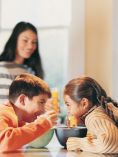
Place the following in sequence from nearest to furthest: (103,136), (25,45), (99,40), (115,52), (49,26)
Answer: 1. (103,136)
2. (25,45)
3. (115,52)
4. (99,40)
5. (49,26)

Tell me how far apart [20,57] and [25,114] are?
63cm

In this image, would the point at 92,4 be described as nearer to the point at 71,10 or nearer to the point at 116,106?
the point at 71,10

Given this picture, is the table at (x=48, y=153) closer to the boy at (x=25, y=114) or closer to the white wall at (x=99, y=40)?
the boy at (x=25, y=114)

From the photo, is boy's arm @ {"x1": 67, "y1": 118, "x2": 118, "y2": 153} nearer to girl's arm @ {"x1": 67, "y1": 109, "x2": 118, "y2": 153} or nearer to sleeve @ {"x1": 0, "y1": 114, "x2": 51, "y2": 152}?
girl's arm @ {"x1": 67, "y1": 109, "x2": 118, "y2": 153}

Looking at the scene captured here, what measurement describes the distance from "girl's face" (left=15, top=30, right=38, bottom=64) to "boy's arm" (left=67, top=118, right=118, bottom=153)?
605 millimetres

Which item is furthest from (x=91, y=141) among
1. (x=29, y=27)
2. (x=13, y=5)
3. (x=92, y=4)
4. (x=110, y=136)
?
(x=13, y=5)

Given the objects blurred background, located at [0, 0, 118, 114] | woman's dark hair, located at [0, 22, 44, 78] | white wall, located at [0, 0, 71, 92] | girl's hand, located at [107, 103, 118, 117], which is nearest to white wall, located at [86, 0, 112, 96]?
blurred background, located at [0, 0, 118, 114]

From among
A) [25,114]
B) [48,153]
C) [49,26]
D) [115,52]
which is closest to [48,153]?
[48,153]

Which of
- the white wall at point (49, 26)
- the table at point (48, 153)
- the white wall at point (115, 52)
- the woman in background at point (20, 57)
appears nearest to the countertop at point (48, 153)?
the table at point (48, 153)

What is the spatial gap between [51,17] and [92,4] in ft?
0.80

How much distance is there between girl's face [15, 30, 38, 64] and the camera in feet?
4.71

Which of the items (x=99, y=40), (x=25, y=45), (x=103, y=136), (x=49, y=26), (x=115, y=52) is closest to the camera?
(x=103, y=136)

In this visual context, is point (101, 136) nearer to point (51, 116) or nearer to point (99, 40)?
point (51, 116)

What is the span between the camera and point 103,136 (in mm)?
867
